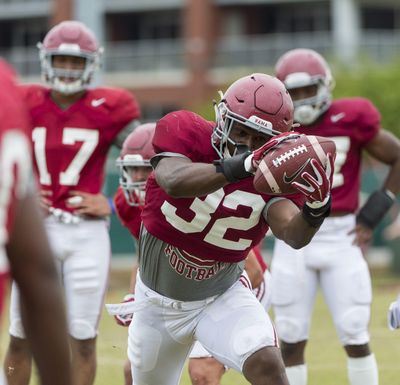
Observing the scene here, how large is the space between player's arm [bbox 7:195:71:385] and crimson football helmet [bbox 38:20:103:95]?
3666 millimetres

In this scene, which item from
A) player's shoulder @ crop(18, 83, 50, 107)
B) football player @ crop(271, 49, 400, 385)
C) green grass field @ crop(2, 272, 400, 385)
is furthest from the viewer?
green grass field @ crop(2, 272, 400, 385)

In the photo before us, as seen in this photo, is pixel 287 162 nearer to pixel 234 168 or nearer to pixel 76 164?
pixel 234 168

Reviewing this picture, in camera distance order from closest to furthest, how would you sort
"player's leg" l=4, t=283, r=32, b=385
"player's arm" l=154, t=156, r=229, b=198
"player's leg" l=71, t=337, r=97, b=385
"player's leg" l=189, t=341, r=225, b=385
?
"player's arm" l=154, t=156, r=229, b=198 < "player's leg" l=189, t=341, r=225, b=385 < "player's leg" l=4, t=283, r=32, b=385 < "player's leg" l=71, t=337, r=97, b=385

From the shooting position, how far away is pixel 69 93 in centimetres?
630

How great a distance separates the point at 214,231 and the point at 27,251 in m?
1.93

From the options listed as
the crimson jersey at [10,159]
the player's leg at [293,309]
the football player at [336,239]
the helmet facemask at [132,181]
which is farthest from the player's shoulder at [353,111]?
the crimson jersey at [10,159]

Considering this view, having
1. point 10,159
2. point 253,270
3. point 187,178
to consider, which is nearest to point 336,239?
point 253,270

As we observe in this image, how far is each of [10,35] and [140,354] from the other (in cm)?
3249

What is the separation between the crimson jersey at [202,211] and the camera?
4348 millimetres

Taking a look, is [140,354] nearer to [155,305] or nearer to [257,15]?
[155,305]

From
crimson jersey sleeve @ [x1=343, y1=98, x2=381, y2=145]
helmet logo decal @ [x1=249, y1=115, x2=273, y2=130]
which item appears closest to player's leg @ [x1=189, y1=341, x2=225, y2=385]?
helmet logo decal @ [x1=249, y1=115, x2=273, y2=130]

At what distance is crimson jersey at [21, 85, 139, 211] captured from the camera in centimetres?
617

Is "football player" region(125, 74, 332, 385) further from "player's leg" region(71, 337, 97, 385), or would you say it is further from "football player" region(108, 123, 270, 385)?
"player's leg" region(71, 337, 97, 385)

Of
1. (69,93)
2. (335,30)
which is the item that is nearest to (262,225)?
(69,93)
